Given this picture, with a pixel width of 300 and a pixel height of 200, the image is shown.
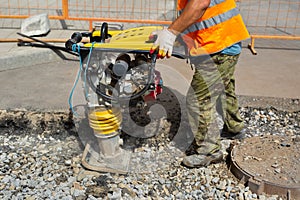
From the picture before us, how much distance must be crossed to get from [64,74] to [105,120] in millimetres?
2214

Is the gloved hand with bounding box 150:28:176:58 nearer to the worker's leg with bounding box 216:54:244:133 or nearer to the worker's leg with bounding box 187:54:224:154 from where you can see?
the worker's leg with bounding box 187:54:224:154

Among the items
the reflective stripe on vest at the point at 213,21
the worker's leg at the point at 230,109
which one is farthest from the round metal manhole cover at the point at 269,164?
the reflective stripe on vest at the point at 213,21

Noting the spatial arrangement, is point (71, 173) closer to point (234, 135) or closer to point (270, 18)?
point (234, 135)

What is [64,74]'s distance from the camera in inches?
206

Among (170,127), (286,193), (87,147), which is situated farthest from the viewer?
(170,127)

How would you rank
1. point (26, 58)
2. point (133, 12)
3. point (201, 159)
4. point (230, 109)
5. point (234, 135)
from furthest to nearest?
point (133, 12), point (26, 58), point (234, 135), point (230, 109), point (201, 159)

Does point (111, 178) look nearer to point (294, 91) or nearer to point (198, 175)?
point (198, 175)

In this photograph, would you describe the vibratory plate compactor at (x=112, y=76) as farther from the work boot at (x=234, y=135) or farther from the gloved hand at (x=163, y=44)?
the work boot at (x=234, y=135)

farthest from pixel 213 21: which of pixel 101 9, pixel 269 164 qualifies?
pixel 101 9

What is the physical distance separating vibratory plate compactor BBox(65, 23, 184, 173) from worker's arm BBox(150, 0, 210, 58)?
74 millimetres

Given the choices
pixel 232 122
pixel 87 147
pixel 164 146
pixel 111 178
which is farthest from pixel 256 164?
pixel 87 147

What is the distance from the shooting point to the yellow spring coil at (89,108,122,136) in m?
3.16

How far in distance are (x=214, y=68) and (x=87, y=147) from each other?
128 centimetres

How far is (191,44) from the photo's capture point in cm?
320
